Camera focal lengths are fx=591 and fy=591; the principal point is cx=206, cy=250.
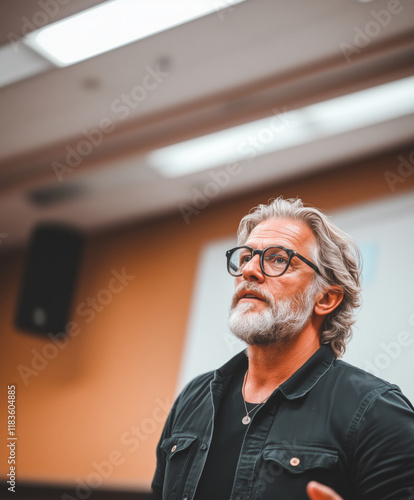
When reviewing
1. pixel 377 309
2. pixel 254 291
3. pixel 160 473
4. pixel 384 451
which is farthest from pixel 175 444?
pixel 377 309

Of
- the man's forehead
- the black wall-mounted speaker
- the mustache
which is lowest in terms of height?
the mustache

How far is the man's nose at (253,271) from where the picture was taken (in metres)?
1.72

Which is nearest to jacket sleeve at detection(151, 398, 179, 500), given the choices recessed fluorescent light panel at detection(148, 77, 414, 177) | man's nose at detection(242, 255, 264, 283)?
man's nose at detection(242, 255, 264, 283)

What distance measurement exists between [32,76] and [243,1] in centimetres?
150

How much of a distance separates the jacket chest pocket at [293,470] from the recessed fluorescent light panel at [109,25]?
245 cm

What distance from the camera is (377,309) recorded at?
361cm

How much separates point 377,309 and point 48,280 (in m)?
2.76

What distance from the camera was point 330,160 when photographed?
167 inches

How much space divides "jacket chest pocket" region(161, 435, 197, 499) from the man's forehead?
62 cm

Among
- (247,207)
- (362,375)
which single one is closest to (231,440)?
(362,375)

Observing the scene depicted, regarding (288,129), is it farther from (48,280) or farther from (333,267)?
(48,280)

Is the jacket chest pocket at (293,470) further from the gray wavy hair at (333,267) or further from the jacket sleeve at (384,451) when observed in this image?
the gray wavy hair at (333,267)

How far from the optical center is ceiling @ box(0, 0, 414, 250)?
3.24 meters

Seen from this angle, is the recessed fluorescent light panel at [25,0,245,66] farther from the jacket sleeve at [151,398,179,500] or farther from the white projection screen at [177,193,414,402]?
the jacket sleeve at [151,398,179,500]
